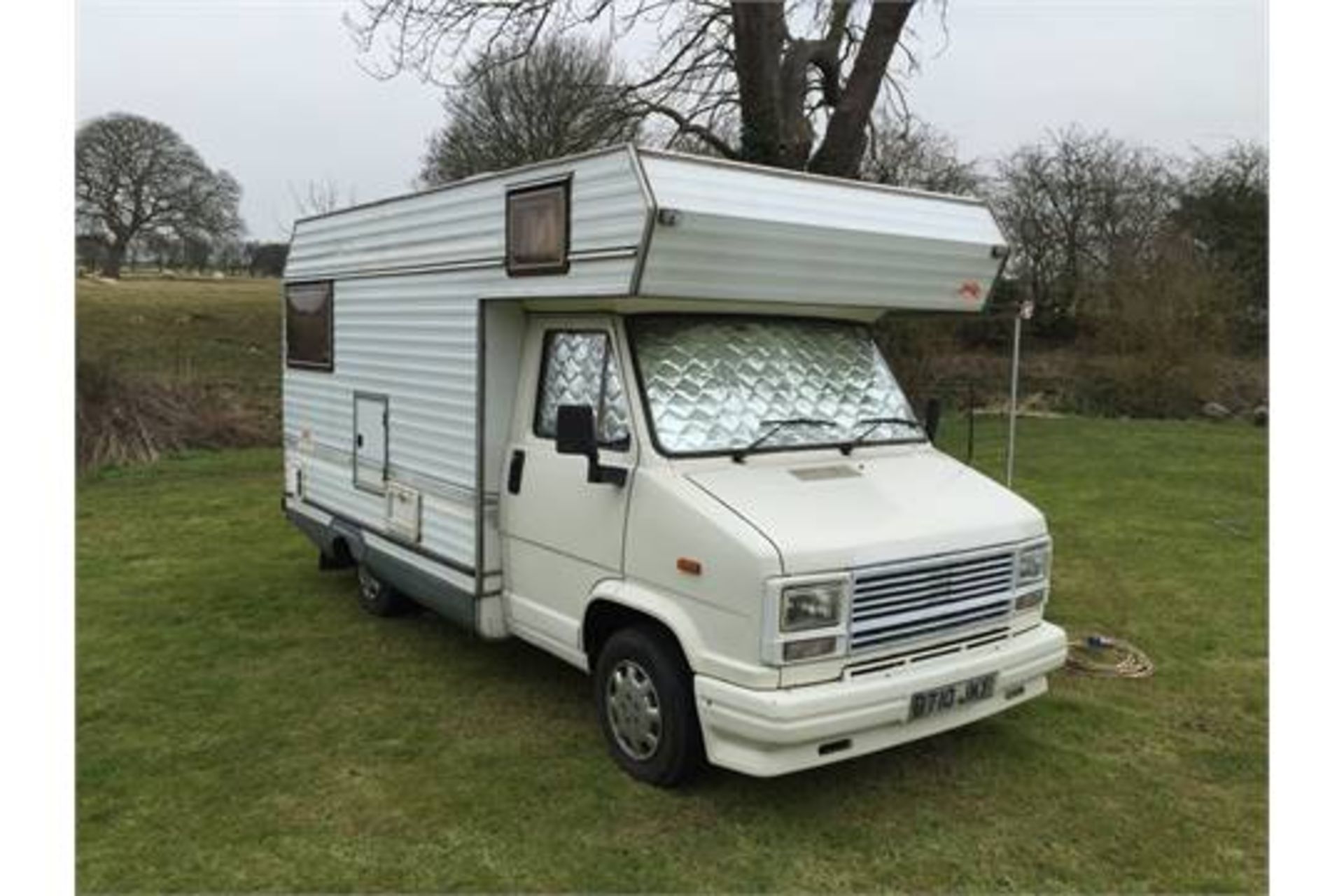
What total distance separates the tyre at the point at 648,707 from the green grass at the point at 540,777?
0.13 m

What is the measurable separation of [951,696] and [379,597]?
433 centimetres

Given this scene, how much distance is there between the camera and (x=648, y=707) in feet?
15.0

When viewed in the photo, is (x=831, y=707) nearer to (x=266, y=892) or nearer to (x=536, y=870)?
(x=536, y=870)

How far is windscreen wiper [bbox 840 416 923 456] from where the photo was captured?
17.0 feet

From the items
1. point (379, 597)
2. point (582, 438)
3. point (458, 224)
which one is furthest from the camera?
point (379, 597)

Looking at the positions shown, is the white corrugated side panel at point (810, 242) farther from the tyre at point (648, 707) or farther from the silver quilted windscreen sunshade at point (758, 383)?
the tyre at point (648, 707)

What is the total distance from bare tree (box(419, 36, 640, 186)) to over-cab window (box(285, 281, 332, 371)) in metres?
9.37

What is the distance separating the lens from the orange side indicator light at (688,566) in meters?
4.25

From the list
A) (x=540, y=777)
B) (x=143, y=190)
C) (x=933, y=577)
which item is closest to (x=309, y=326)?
(x=540, y=777)

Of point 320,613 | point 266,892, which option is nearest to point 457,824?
point 266,892

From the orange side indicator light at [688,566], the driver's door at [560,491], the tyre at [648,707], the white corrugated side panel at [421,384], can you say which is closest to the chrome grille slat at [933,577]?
the orange side indicator light at [688,566]

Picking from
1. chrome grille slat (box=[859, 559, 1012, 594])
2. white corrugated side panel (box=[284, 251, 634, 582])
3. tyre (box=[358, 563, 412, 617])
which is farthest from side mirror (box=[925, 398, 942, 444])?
tyre (box=[358, 563, 412, 617])

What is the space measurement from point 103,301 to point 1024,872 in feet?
80.7

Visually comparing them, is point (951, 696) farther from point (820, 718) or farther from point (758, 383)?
point (758, 383)
